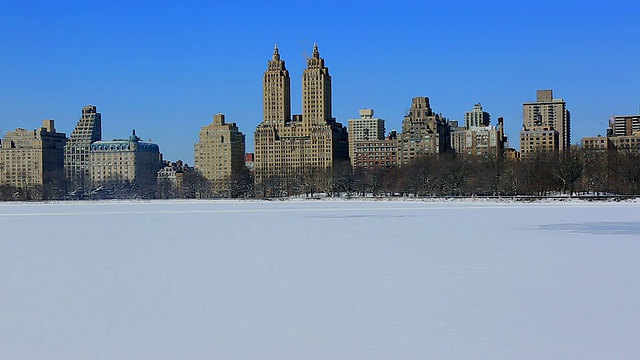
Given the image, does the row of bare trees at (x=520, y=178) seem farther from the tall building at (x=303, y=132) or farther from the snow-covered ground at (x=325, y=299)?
the tall building at (x=303, y=132)

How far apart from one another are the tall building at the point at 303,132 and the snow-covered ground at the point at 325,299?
157m

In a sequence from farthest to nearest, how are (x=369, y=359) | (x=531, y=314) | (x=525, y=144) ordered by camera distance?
1. (x=525, y=144)
2. (x=531, y=314)
3. (x=369, y=359)

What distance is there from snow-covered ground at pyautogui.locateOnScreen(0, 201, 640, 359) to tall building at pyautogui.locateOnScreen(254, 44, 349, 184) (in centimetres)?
15661

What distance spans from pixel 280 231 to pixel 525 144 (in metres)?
157

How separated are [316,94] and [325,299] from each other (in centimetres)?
18059

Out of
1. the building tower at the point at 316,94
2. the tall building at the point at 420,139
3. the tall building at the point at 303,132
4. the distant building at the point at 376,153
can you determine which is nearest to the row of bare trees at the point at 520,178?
the tall building at the point at 420,139

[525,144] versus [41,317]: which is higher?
[525,144]

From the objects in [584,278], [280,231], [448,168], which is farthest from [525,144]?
[584,278]

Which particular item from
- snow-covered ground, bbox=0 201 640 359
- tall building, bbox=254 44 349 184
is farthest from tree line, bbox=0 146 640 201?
snow-covered ground, bbox=0 201 640 359

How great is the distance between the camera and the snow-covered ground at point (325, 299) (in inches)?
388

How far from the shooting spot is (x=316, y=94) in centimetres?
19225

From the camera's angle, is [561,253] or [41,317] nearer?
Answer: [41,317]

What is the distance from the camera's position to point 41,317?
11867mm

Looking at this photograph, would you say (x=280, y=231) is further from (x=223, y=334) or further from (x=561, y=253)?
(x=223, y=334)
